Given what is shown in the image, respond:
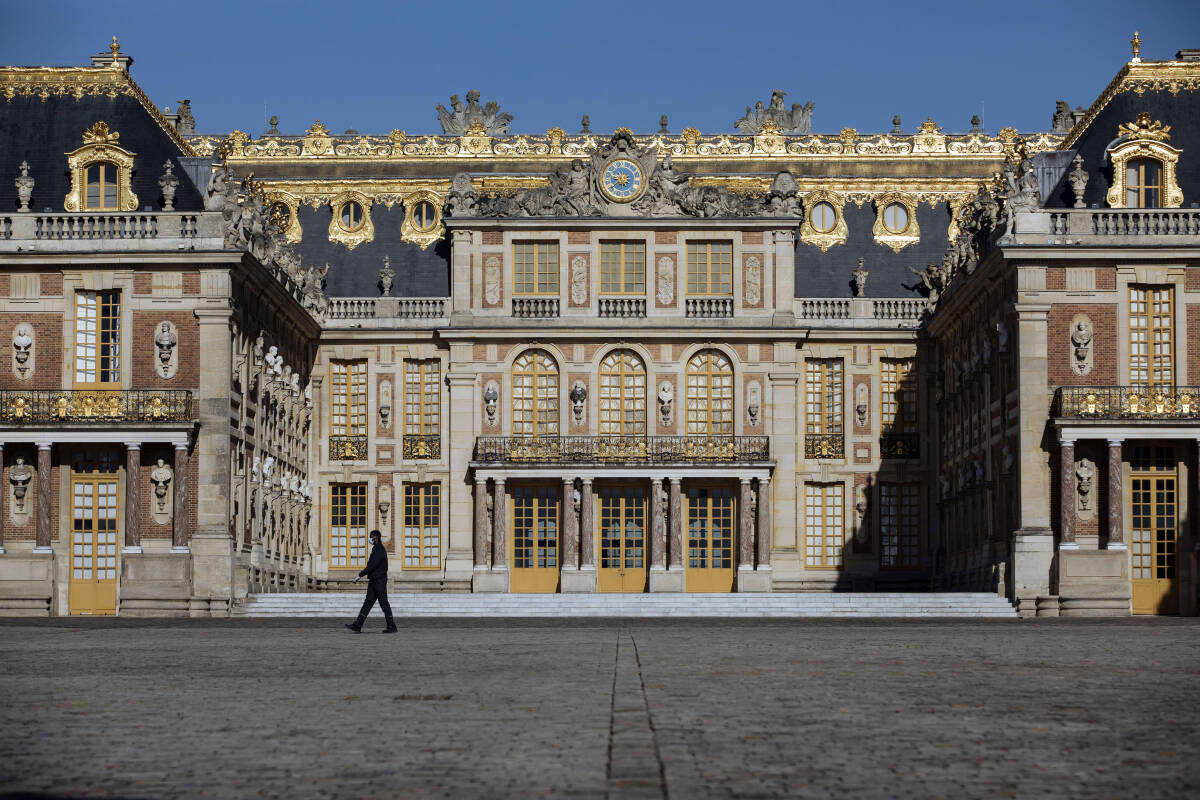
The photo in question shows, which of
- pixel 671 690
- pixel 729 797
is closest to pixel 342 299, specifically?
pixel 671 690

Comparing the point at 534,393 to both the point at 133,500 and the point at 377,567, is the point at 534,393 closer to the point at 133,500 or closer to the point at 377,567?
the point at 133,500

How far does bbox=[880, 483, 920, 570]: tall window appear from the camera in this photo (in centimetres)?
5244

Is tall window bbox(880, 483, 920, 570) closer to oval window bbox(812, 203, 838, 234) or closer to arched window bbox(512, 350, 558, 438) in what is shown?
oval window bbox(812, 203, 838, 234)

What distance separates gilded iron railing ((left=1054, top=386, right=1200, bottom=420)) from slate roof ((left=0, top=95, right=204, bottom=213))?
20938 mm

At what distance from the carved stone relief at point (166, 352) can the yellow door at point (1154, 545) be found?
21904mm

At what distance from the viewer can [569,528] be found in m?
50.1

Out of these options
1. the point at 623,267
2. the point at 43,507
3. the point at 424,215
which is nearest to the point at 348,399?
the point at 424,215

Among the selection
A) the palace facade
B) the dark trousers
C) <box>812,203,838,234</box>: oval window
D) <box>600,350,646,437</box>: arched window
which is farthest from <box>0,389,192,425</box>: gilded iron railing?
<box>812,203,838,234</box>: oval window

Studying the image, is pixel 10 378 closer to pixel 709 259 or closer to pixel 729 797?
pixel 709 259

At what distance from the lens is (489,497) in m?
50.6

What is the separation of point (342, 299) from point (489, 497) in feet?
24.1

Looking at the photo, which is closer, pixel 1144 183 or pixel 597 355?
pixel 1144 183

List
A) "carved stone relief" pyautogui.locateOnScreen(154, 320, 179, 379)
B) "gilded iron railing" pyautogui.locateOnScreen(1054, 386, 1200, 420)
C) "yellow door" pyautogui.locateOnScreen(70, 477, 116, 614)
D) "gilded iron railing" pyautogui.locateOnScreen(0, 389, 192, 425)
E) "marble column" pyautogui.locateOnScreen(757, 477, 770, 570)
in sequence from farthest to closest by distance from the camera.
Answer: "marble column" pyautogui.locateOnScreen(757, 477, 770, 570) → "carved stone relief" pyautogui.locateOnScreen(154, 320, 179, 379) → "yellow door" pyautogui.locateOnScreen(70, 477, 116, 614) → "gilded iron railing" pyautogui.locateOnScreen(0, 389, 192, 425) → "gilded iron railing" pyautogui.locateOnScreen(1054, 386, 1200, 420)

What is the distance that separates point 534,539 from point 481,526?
1.59 metres
